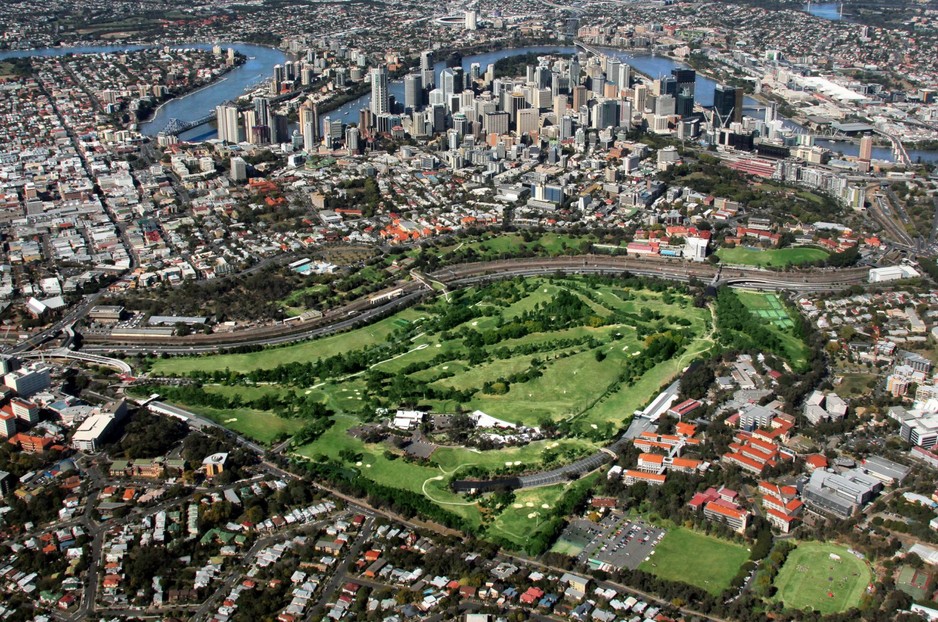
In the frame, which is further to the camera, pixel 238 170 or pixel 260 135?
pixel 260 135

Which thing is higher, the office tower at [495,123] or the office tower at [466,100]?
the office tower at [466,100]

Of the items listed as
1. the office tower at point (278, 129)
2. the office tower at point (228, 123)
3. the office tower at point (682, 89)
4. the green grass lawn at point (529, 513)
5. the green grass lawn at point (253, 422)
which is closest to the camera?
the green grass lawn at point (529, 513)

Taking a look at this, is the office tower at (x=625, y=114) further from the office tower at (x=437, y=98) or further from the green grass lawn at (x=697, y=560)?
the green grass lawn at (x=697, y=560)

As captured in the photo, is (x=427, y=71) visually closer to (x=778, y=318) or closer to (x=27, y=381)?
(x=778, y=318)

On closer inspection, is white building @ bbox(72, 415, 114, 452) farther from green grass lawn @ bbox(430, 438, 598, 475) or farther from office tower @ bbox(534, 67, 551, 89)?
office tower @ bbox(534, 67, 551, 89)

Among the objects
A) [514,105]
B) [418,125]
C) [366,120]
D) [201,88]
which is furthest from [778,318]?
[201,88]

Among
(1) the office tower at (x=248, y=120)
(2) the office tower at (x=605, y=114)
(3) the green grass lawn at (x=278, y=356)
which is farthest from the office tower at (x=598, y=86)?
(3) the green grass lawn at (x=278, y=356)

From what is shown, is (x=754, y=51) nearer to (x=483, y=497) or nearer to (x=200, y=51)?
(x=200, y=51)

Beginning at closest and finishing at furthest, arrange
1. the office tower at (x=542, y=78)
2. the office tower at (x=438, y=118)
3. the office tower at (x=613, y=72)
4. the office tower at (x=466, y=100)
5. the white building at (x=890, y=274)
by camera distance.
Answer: the white building at (x=890, y=274) < the office tower at (x=438, y=118) < the office tower at (x=466, y=100) < the office tower at (x=542, y=78) < the office tower at (x=613, y=72)

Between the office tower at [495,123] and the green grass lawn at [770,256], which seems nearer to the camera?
the green grass lawn at [770,256]
